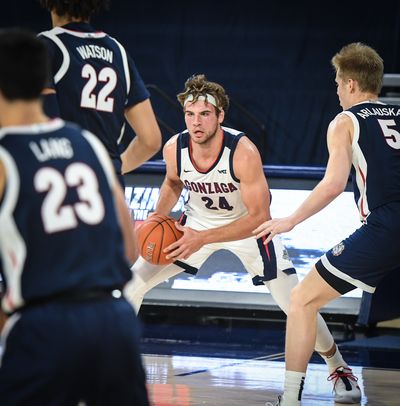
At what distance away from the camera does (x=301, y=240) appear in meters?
8.34

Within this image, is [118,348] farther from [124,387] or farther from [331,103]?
[331,103]

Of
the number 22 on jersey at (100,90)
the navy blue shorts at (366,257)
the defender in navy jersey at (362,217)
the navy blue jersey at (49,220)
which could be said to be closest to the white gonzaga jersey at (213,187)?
the defender in navy jersey at (362,217)

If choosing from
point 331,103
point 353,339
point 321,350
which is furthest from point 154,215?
point 331,103

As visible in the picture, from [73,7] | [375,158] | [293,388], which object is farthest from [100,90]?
[293,388]

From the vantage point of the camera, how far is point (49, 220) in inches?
113

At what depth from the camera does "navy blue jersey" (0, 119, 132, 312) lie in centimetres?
288

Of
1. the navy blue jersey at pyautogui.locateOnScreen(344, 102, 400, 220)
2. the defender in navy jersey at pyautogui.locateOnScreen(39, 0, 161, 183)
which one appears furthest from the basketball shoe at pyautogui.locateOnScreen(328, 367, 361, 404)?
the defender in navy jersey at pyautogui.locateOnScreen(39, 0, 161, 183)

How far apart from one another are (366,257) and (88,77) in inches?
70.5

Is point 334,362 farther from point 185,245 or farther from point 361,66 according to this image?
point 361,66

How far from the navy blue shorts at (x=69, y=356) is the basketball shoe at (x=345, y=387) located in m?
3.07

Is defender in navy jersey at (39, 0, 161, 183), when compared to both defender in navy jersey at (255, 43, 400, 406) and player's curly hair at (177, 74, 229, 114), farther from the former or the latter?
player's curly hair at (177, 74, 229, 114)

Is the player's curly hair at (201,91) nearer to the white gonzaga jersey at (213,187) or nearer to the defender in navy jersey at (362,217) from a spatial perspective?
the white gonzaga jersey at (213,187)

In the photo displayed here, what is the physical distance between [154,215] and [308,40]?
9.34 m

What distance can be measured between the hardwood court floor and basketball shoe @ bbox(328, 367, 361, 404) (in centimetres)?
6
